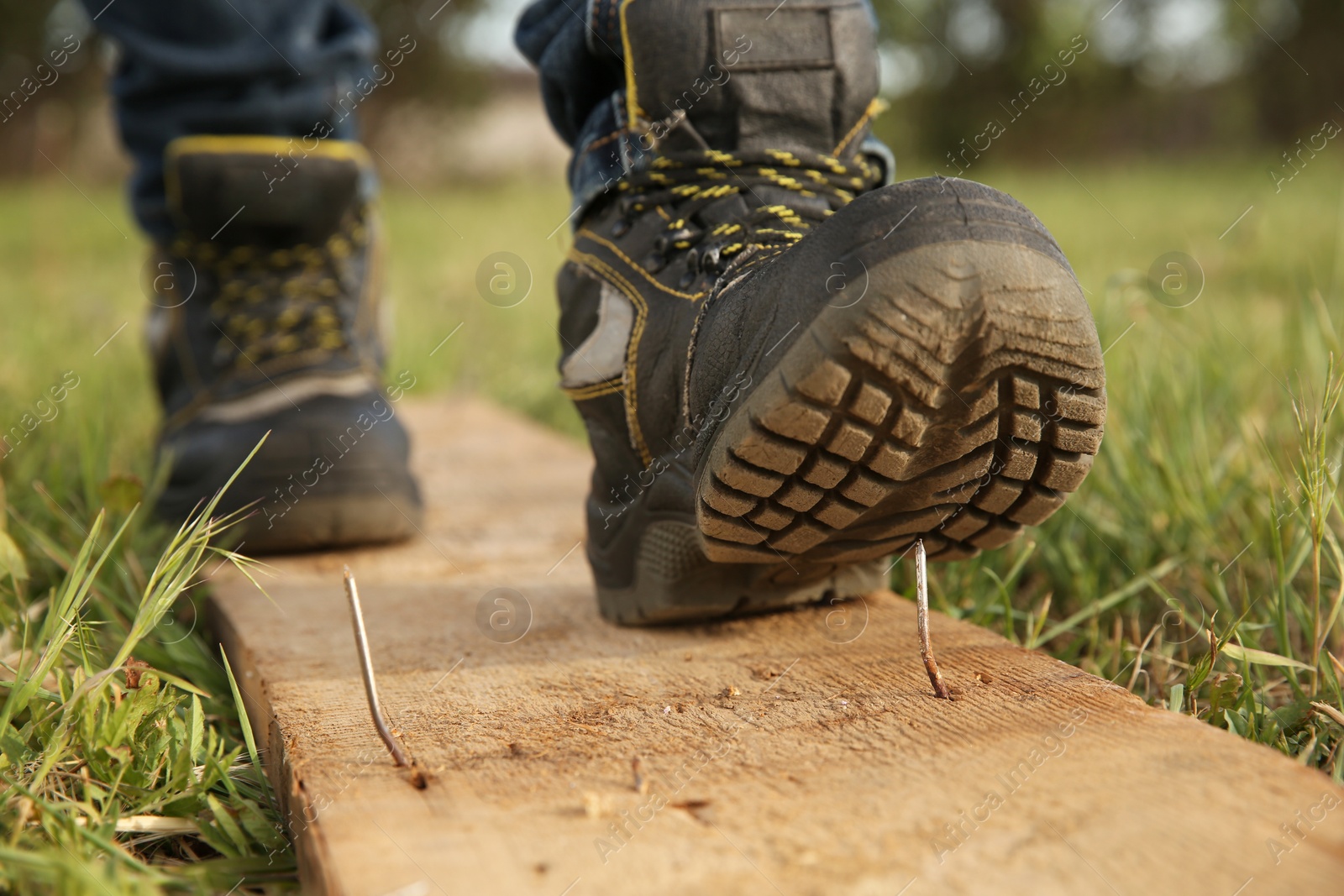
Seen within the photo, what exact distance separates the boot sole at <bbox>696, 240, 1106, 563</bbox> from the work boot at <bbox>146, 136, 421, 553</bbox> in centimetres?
72

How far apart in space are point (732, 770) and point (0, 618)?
74cm

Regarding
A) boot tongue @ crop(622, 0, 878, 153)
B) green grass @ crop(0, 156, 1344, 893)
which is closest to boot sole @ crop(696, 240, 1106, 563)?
green grass @ crop(0, 156, 1344, 893)

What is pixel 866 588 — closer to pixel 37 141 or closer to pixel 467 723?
pixel 467 723

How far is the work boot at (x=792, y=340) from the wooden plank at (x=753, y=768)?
0.11 m

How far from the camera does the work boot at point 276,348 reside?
57.1 inches

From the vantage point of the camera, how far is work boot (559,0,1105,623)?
759mm

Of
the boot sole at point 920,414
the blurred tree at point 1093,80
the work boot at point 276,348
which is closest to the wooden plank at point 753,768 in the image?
the boot sole at point 920,414

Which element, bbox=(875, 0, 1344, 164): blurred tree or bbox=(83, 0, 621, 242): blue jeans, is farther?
bbox=(875, 0, 1344, 164): blurred tree

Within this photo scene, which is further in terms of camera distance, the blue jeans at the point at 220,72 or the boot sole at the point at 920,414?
the blue jeans at the point at 220,72

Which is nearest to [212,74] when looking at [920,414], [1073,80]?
[920,414]

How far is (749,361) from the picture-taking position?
85cm

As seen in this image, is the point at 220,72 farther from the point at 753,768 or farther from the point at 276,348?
the point at 753,768

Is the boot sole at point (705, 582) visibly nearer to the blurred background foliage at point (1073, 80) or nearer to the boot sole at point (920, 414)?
the boot sole at point (920, 414)

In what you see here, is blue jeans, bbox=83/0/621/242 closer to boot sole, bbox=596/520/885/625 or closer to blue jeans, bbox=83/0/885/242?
blue jeans, bbox=83/0/885/242
